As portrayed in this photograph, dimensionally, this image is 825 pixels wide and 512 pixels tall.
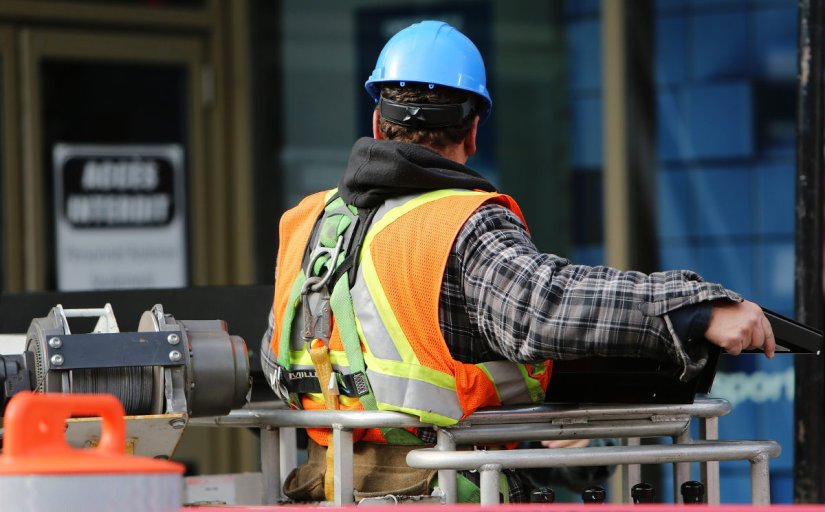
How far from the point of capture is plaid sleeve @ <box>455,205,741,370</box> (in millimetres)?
2834

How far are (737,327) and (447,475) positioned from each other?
73 cm

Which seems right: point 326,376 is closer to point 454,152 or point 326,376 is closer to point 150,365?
point 150,365

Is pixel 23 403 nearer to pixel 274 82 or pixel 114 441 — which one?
pixel 114 441

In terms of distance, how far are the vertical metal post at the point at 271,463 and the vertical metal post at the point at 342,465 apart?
19.4 inches

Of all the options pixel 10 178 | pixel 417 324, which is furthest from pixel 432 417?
pixel 10 178

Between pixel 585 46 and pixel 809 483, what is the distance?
373cm

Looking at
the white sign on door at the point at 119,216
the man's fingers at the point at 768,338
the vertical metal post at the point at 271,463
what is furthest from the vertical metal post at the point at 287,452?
the white sign on door at the point at 119,216

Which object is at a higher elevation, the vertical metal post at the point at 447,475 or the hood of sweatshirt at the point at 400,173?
the hood of sweatshirt at the point at 400,173

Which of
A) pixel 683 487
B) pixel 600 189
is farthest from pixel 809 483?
pixel 600 189

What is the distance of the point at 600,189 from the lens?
7133 millimetres

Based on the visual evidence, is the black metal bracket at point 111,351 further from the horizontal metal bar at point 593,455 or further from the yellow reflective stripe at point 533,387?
the yellow reflective stripe at point 533,387

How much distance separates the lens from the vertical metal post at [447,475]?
9.85 ft

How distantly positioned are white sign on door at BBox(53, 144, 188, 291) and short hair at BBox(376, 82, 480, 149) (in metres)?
4.33

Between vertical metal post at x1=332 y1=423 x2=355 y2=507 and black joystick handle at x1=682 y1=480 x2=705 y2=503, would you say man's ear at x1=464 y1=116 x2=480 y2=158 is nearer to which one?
vertical metal post at x1=332 y1=423 x2=355 y2=507
